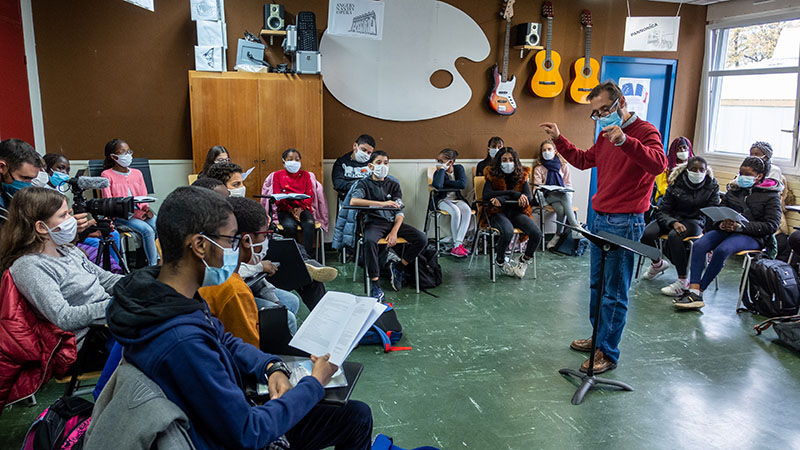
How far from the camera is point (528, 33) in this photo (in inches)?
236

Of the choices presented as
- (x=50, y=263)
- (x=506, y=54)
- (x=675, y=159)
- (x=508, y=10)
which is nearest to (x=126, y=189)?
(x=50, y=263)

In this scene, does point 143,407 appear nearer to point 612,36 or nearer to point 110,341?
point 110,341

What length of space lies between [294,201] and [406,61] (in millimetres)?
2114

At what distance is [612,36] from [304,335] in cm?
622

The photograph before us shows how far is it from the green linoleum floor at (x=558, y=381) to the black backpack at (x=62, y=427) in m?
1.23

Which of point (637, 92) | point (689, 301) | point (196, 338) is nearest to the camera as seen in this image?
point (196, 338)

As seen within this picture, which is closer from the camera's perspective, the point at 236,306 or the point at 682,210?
the point at 236,306

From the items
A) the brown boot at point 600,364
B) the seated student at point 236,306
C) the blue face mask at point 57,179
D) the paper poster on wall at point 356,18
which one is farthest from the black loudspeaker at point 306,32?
the brown boot at point 600,364

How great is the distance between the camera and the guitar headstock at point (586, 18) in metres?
6.26

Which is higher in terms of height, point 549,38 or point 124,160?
point 549,38

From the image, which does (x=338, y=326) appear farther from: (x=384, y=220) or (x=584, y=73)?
(x=584, y=73)

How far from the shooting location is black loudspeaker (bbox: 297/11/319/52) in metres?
5.02

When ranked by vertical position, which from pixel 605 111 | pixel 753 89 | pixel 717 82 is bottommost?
pixel 605 111

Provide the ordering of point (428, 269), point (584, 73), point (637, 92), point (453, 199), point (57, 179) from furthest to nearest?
point (637, 92), point (584, 73), point (453, 199), point (428, 269), point (57, 179)
